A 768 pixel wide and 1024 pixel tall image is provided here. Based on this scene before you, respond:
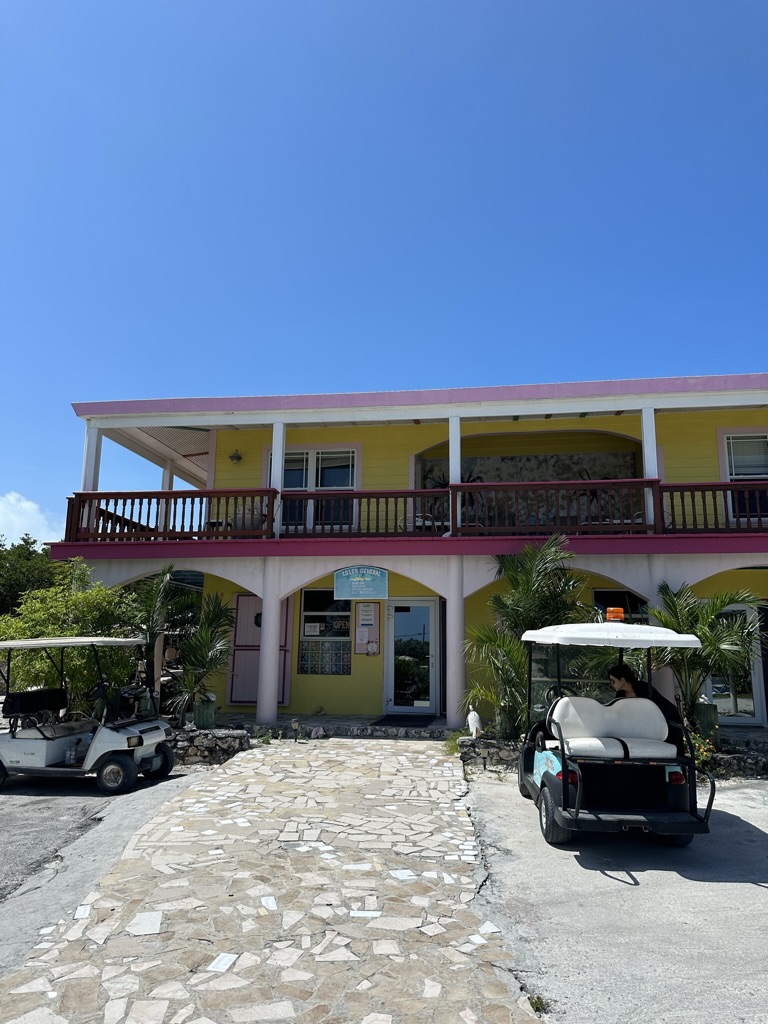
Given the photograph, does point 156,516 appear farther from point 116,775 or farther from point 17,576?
point 17,576

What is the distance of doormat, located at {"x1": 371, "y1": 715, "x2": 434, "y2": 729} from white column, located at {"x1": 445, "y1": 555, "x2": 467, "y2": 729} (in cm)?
68

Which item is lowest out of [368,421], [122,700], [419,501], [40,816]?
[40,816]

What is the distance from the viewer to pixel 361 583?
1198 cm

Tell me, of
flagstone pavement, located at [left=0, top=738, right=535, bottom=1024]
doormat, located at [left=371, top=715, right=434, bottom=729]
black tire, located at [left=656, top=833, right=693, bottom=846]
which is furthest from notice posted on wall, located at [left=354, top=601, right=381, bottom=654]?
black tire, located at [left=656, top=833, right=693, bottom=846]

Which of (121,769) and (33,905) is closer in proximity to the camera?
(33,905)

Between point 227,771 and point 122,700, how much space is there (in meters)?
2.56

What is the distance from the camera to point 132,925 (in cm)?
446

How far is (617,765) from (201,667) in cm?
696

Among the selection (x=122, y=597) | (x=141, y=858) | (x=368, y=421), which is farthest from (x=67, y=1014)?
(x=368, y=421)

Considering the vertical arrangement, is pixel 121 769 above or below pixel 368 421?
below

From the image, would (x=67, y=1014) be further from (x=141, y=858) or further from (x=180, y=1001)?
(x=141, y=858)

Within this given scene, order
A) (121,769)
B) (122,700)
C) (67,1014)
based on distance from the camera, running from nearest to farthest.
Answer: (67,1014) < (121,769) < (122,700)

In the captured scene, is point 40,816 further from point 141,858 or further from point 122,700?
point 122,700

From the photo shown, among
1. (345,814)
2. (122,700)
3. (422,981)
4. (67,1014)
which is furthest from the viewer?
(122,700)
